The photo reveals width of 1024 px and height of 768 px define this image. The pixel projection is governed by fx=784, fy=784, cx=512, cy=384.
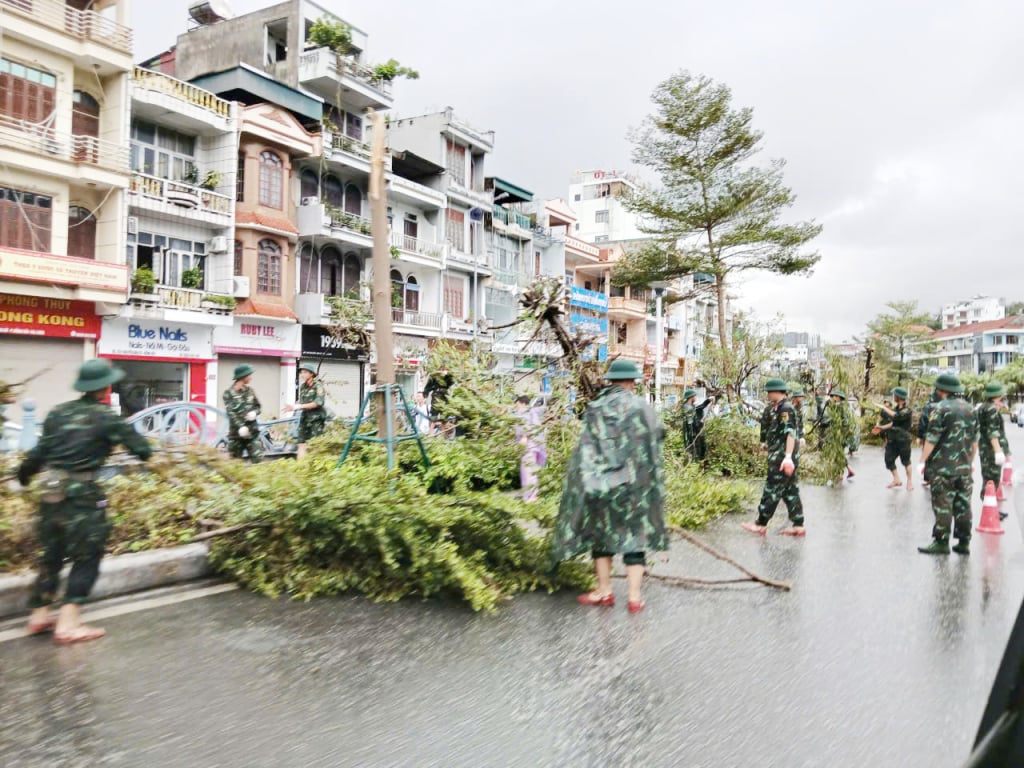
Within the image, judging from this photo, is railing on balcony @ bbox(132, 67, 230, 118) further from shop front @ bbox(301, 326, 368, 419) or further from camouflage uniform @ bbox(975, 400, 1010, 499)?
camouflage uniform @ bbox(975, 400, 1010, 499)

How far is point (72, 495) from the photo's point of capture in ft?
15.1

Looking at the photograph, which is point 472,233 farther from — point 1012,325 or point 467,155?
point 1012,325

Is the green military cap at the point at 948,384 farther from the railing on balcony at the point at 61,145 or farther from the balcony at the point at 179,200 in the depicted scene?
the balcony at the point at 179,200

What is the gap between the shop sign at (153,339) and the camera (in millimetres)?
22406

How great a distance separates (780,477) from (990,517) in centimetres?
285

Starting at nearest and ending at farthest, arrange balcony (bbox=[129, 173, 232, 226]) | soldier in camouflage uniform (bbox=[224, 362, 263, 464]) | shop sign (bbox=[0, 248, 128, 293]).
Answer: soldier in camouflage uniform (bbox=[224, 362, 263, 464]), shop sign (bbox=[0, 248, 128, 293]), balcony (bbox=[129, 173, 232, 226])

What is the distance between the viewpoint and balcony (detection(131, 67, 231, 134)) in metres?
23.4

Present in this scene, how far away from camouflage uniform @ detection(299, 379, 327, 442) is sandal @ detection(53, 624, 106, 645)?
720 centimetres

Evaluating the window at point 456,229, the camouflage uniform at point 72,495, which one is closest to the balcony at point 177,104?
the window at point 456,229

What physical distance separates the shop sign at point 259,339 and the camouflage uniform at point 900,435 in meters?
19.9

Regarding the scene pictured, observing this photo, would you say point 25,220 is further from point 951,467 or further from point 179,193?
point 951,467

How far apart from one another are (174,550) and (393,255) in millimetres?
26615

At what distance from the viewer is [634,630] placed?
16.4 feet

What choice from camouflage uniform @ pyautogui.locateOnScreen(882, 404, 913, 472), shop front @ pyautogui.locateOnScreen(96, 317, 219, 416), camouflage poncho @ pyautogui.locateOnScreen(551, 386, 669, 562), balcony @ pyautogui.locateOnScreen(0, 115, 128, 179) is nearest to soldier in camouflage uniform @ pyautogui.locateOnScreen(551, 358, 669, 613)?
camouflage poncho @ pyautogui.locateOnScreen(551, 386, 669, 562)
